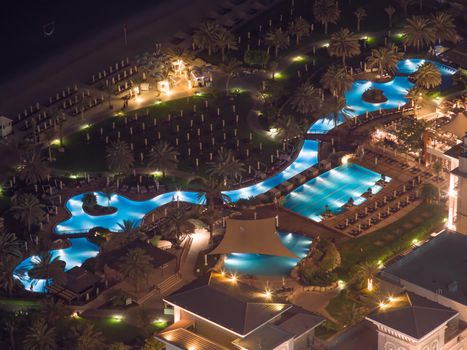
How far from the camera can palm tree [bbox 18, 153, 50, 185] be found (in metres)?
163

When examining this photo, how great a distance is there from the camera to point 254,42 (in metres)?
197

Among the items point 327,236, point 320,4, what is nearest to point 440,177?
point 327,236

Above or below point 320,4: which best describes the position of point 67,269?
below

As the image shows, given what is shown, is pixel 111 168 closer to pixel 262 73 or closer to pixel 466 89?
pixel 262 73

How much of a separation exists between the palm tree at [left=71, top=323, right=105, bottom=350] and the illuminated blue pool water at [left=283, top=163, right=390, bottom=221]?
33.0 metres

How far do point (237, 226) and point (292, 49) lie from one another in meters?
51.2

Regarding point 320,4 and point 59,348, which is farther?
point 320,4

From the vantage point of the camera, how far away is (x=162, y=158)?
166 meters

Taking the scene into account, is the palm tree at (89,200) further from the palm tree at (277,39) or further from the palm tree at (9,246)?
the palm tree at (277,39)

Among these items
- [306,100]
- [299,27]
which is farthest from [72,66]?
[306,100]

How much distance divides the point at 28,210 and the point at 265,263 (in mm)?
26083

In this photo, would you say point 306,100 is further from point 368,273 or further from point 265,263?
point 368,273

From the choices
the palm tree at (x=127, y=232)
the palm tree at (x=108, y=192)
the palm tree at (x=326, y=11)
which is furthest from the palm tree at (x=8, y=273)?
the palm tree at (x=326, y=11)

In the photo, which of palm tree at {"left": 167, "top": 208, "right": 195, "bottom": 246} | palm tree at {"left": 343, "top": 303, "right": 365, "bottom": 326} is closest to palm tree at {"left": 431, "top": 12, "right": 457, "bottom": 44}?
palm tree at {"left": 167, "top": 208, "right": 195, "bottom": 246}
